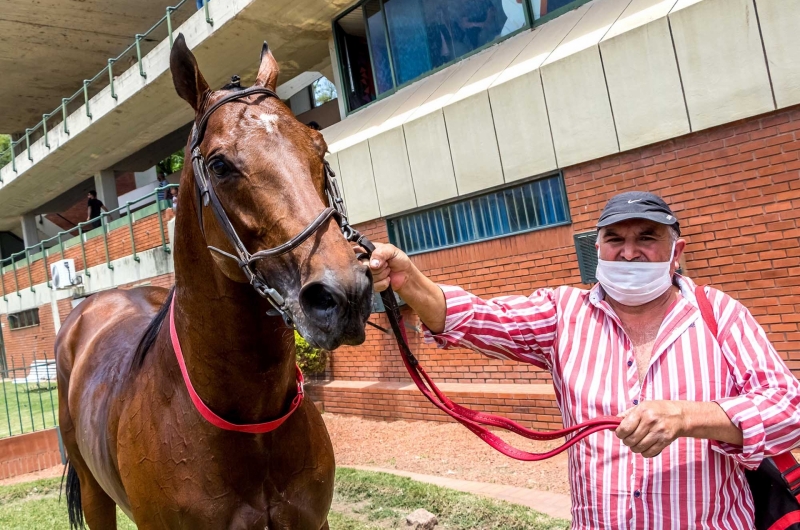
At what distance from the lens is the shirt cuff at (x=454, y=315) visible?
2.33m

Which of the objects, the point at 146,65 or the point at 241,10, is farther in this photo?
the point at 146,65

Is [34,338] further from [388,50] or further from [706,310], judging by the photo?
[706,310]

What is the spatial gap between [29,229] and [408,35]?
22.9 metres

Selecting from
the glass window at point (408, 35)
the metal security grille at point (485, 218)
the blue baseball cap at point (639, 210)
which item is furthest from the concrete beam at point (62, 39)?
the blue baseball cap at point (639, 210)

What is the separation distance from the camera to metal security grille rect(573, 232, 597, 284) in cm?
693

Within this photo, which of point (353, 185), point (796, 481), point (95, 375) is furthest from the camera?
point (353, 185)

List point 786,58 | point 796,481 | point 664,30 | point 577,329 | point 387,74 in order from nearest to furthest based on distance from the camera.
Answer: point 796,481
point 577,329
point 786,58
point 664,30
point 387,74

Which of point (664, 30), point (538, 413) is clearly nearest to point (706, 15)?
point (664, 30)

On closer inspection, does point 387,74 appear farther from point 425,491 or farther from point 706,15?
point 425,491

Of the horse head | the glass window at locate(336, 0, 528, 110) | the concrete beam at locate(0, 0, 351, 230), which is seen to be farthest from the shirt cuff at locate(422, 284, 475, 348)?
the concrete beam at locate(0, 0, 351, 230)

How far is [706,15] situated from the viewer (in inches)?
226

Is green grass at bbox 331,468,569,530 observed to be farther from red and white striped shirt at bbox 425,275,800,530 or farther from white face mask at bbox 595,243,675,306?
white face mask at bbox 595,243,675,306

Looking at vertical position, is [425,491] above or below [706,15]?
below

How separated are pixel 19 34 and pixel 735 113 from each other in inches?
723
